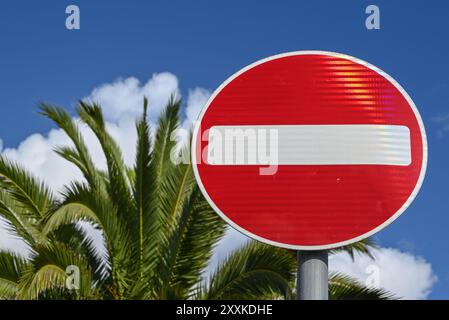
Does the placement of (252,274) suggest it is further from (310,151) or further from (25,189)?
(310,151)

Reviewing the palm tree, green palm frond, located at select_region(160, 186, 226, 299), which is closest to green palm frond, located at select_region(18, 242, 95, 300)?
the palm tree

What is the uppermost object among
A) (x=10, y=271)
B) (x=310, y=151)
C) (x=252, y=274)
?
(x=10, y=271)

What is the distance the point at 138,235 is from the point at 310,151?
822 centimetres

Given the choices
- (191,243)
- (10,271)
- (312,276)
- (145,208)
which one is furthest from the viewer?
(10,271)

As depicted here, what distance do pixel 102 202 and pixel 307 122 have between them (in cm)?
794

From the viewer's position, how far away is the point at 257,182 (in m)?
1.98

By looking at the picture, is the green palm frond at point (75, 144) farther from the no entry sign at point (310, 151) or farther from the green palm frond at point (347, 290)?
the no entry sign at point (310, 151)

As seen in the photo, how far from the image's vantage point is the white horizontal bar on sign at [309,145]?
1.96m

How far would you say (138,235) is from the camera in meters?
10.0

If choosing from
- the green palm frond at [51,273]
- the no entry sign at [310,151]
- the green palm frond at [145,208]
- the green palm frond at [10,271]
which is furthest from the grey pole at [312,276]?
the green palm frond at [10,271]

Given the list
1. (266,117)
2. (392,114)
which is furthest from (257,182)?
(392,114)

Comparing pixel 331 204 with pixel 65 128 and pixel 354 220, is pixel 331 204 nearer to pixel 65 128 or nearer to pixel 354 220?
pixel 354 220

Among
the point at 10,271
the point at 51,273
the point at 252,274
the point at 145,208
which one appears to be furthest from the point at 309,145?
the point at 10,271
